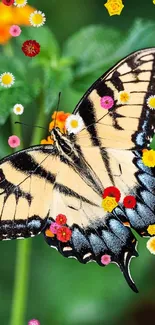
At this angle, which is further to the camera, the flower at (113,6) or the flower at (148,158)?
the flower at (113,6)

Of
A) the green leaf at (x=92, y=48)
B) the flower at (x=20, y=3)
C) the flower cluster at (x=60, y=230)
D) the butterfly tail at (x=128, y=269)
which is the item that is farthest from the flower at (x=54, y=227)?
the flower at (x=20, y=3)

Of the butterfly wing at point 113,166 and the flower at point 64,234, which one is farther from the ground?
the butterfly wing at point 113,166

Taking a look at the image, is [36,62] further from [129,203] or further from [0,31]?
[129,203]

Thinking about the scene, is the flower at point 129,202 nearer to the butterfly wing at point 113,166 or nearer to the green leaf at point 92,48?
the butterfly wing at point 113,166

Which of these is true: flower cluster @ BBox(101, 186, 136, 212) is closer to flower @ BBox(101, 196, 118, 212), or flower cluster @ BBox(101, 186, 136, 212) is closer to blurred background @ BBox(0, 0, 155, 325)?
flower @ BBox(101, 196, 118, 212)

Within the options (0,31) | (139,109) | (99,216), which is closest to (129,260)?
(99,216)

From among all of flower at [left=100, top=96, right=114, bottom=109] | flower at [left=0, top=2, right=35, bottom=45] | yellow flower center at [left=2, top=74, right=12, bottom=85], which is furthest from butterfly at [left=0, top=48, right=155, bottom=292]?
flower at [left=0, top=2, right=35, bottom=45]

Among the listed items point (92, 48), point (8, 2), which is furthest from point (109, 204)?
point (8, 2)

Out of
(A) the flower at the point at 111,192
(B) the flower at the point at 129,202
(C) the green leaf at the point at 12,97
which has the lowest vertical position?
(B) the flower at the point at 129,202
